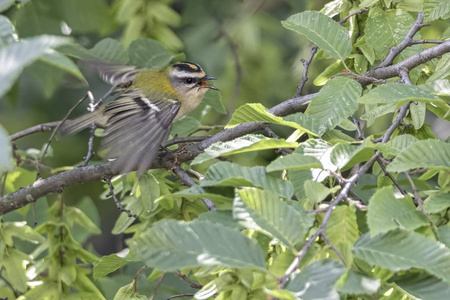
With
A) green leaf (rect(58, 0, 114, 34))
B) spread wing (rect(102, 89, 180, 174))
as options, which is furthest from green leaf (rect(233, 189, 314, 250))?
green leaf (rect(58, 0, 114, 34))

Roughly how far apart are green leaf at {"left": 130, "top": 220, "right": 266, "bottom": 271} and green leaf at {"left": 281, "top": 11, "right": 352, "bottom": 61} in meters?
0.85

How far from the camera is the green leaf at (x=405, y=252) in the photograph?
1.41m

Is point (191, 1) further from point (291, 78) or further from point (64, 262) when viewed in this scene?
point (64, 262)

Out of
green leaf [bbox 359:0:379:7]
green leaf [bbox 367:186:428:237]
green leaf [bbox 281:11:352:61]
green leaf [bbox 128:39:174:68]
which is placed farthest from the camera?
green leaf [bbox 128:39:174:68]

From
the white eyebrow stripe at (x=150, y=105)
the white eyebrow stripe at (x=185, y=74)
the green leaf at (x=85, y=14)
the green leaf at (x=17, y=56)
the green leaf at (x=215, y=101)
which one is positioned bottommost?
the white eyebrow stripe at (x=185, y=74)

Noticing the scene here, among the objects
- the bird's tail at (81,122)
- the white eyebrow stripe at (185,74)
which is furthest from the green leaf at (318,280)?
the white eyebrow stripe at (185,74)

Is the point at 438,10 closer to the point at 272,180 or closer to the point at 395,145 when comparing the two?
the point at 395,145

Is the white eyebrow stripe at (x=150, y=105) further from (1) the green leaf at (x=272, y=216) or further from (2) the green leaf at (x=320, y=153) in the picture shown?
(1) the green leaf at (x=272, y=216)

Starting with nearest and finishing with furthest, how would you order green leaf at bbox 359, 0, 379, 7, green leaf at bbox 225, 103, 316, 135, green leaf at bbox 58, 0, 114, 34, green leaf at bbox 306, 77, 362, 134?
green leaf at bbox 225, 103, 316, 135 → green leaf at bbox 306, 77, 362, 134 → green leaf at bbox 359, 0, 379, 7 → green leaf at bbox 58, 0, 114, 34

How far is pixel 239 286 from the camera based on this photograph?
5.34ft

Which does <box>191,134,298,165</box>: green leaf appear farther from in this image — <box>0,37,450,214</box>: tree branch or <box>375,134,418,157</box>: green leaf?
<box>0,37,450,214</box>: tree branch

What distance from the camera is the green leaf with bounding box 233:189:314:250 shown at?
1.49 metres

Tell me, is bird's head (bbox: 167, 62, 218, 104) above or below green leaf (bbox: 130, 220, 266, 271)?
below

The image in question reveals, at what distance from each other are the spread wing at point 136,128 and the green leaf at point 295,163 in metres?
0.72
